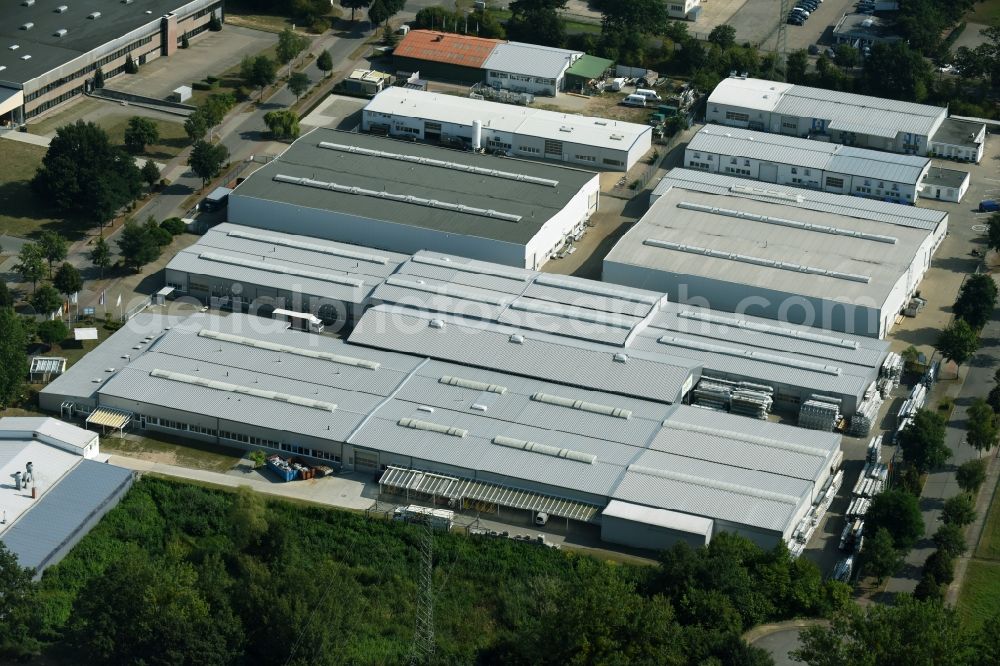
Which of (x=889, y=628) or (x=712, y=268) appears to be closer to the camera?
(x=889, y=628)

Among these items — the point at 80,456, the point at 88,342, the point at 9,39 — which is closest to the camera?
the point at 80,456

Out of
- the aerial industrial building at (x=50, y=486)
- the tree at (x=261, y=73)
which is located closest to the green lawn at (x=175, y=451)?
the aerial industrial building at (x=50, y=486)

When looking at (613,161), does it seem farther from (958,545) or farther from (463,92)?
(958,545)

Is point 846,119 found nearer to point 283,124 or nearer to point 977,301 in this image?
point 977,301

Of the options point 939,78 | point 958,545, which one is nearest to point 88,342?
point 958,545

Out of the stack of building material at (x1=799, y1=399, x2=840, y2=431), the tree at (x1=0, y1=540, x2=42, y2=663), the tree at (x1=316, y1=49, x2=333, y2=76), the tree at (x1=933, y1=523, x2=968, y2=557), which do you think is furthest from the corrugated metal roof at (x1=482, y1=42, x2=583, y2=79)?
the tree at (x1=0, y1=540, x2=42, y2=663)

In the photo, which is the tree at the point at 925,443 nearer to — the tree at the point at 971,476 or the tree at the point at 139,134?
the tree at the point at 971,476

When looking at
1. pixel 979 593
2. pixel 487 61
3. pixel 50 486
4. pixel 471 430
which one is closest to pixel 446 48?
pixel 487 61
